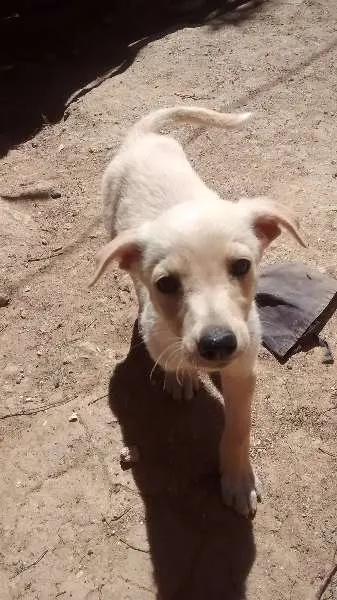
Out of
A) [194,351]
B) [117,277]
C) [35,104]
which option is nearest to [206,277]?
[194,351]

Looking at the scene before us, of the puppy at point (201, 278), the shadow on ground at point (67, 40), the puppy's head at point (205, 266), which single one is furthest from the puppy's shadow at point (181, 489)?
the shadow on ground at point (67, 40)

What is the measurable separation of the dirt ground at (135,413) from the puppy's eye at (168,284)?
44.9 inches

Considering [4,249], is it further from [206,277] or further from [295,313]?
[206,277]

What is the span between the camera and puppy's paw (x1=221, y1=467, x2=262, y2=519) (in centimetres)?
295

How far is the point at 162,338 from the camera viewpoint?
9.71 ft

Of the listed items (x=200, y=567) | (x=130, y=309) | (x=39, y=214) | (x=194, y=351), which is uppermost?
(x=194, y=351)

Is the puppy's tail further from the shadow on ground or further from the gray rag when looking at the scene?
the shadow on ground

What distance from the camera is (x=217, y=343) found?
2.23 metres

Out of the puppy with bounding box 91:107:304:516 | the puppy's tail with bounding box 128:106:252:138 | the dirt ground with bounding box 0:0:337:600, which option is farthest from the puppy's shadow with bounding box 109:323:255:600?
the puppy's tail with bounding box 128:106:252:138

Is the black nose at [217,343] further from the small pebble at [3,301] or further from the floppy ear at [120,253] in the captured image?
the small pebble at [3,301]

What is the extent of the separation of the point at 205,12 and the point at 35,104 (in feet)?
8.09

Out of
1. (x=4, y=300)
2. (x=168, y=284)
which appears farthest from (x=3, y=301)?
(x=168, y=284)

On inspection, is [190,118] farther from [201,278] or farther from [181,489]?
[181,489]

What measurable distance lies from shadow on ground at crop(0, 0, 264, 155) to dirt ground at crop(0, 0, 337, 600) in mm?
586
